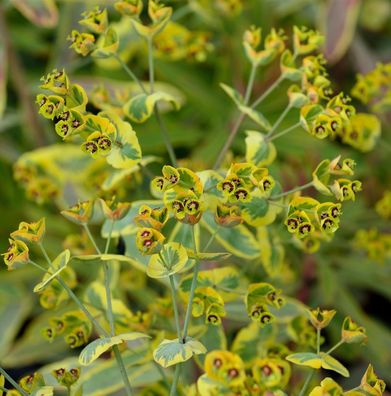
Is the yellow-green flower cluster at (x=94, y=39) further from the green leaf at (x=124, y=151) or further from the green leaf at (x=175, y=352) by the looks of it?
the green leaf at (x=175, y=352)

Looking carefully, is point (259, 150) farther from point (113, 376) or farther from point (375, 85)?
point (113, 376)

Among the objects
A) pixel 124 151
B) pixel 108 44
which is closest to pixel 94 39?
pixel 108 44

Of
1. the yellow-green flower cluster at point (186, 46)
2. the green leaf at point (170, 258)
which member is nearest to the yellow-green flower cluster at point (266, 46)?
the yellow-green flower cluster at point (186, 46)

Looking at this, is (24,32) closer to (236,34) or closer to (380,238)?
(236,34)

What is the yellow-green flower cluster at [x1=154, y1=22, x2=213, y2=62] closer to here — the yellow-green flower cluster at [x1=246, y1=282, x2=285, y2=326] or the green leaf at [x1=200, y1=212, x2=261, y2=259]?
the green leaf at [x1=200, y1=212, x2=261, y2=259]

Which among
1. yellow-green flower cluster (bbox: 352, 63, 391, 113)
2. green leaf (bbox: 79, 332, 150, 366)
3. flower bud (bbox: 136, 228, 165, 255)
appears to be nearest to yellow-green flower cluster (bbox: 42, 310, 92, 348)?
green leaf (bbox: 79, 332, 150, 366)

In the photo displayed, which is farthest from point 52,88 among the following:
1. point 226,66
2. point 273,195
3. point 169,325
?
point 226,66
